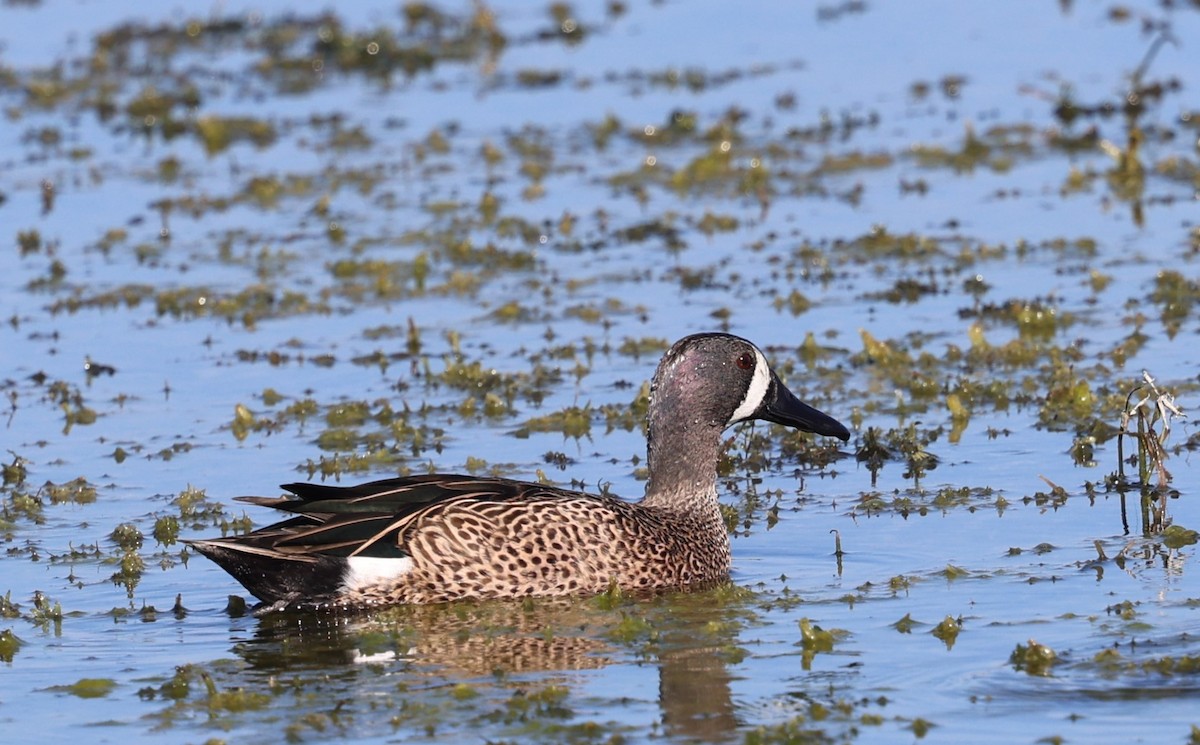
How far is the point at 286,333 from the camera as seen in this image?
43.2 ft

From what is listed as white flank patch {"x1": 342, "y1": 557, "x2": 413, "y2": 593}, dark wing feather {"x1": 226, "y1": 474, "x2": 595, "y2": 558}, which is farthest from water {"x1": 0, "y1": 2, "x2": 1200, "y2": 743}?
dark wing feather {"x1": 226, "y1": 474, "x2": 595, "y2": 558}

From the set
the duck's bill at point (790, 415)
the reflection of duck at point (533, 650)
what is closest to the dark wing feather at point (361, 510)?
the reflection of duck at point (533, 650)

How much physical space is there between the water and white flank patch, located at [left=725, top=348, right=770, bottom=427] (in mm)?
489

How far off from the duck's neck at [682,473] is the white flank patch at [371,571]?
3.87ft

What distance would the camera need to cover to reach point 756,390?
922 cm

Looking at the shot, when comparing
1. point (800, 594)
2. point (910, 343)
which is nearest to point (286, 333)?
point (910, 343)

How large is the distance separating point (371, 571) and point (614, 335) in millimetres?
4508

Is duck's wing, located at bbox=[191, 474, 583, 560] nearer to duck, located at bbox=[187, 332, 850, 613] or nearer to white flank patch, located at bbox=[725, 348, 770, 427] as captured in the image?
duck, located at bbox=[187, 332, 850, 613]

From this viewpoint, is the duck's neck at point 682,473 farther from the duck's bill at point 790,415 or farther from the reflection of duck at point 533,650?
the reflection of duck at point 533,650

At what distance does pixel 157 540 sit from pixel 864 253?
6120 millimetres

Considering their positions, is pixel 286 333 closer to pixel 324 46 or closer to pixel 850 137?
pixel 850 137

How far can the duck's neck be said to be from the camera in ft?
29.7

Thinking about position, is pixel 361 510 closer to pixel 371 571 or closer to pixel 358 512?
pixel 358 512

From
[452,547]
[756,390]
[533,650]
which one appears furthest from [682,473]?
[533,650]
